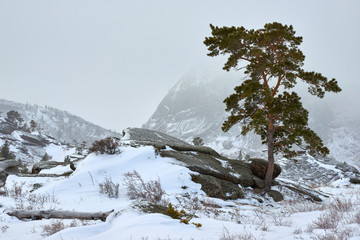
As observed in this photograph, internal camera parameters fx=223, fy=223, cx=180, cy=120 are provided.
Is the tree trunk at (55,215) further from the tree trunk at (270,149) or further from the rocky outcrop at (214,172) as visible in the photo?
the tree trunk at (270,149)

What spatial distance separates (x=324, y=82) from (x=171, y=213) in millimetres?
11283

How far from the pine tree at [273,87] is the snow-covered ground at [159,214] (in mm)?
3357

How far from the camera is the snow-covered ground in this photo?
3.13m

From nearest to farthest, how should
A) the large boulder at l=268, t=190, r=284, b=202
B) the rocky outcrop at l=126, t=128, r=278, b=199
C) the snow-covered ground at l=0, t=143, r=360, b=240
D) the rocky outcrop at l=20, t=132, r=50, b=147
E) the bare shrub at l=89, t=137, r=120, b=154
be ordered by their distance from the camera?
the snow-covered ground at l=0, t=143, r=360, b=240 → the rocky outcrop at l=126, t=128, r=278, b=199 → the bare shrub at l=89, t=137, r=120, b=154 → the large boulder at l=268, t=190, r=284, b=202 → the rocky outcrop at l=20, t=132, r=50, b=147

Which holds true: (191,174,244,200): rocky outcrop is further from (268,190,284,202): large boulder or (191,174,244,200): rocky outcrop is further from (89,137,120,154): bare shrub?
(89,137,120,154): bare shrub

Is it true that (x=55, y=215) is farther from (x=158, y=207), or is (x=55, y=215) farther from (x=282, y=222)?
(x=282, y=222)

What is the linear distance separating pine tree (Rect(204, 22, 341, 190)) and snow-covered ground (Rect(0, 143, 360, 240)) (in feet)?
11.0

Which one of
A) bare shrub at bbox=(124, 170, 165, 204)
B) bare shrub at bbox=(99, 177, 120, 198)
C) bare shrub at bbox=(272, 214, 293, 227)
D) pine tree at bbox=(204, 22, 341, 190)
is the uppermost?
pine tree at bbox=(204, 22, 341, 190)

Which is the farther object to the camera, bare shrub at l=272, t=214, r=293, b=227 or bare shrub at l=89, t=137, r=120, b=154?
bare shrub at l=89, t=137, r=120, b=154

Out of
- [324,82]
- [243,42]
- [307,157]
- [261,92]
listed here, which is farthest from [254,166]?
[307,157]

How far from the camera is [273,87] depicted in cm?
1254

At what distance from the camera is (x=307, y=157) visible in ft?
129

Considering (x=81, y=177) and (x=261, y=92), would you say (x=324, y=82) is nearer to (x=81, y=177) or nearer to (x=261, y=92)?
(x=261, y=92)

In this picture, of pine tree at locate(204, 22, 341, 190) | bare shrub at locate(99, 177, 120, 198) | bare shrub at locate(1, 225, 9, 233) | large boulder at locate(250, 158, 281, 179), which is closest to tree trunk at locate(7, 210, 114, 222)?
bare shrub at locate(1, 225, 9, 233)
